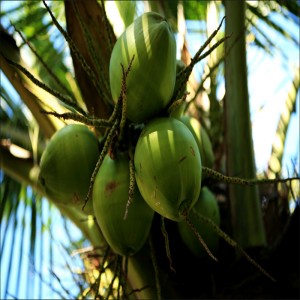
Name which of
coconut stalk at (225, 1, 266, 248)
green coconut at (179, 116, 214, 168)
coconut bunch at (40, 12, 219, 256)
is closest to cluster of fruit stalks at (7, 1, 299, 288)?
coconut bunch at (40, 12, 219, 256)

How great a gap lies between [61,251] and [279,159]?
29.0 inches

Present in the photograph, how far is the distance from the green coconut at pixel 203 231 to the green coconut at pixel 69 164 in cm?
27

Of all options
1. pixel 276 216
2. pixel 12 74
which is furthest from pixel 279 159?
pixel 12 74

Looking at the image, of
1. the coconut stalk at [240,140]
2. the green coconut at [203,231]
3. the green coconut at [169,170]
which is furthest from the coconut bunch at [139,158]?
the coconut stalk at [240,140]

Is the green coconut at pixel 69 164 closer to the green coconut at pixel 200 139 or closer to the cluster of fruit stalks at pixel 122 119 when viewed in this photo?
the cluster of fruit stalks at pixel 122 119

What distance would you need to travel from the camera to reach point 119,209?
2.93 ft

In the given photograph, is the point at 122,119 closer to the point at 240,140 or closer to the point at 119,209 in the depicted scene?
the point at 119,209

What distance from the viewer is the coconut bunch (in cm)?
78

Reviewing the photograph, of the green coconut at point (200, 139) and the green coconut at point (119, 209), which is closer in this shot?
the green coconut at point (119, 209)

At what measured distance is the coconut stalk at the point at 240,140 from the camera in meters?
1.21

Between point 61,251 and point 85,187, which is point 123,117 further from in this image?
point 61,251

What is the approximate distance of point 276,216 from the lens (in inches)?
50.5

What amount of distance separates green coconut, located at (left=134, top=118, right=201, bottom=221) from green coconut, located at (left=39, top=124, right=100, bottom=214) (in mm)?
160

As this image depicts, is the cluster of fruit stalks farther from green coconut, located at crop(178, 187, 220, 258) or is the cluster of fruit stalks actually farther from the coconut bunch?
green coconut, located at crop(178, 187, 220, 258)
